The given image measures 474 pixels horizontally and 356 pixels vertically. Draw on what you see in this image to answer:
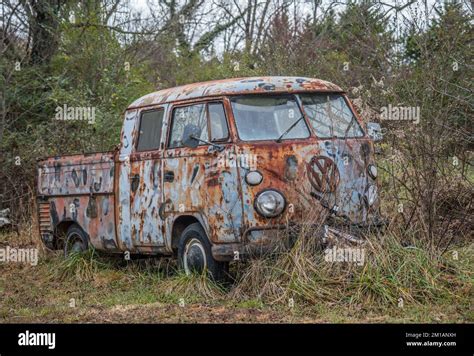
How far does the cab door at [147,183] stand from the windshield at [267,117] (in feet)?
4.06

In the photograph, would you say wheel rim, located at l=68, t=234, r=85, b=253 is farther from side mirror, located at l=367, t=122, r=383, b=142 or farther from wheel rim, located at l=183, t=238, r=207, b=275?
side mirror, located at l=367, t=122, r=383, b=142

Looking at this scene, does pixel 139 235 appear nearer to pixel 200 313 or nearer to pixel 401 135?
pixel 200 313

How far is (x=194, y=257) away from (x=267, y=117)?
174 cm

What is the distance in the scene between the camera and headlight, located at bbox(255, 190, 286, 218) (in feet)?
29.1

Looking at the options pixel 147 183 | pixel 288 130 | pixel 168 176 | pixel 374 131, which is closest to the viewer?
pixel 288 130

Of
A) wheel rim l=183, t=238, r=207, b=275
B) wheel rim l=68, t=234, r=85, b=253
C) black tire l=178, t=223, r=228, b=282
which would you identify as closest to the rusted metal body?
black tire l=178, t=223, r=228, b=282

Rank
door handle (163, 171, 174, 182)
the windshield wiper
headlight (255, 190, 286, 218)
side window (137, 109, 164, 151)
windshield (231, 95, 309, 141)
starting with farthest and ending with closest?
A: side window (137, 109, 164, 151), door handle (163, 171, 174, 182), windshield (231, 95, 309, 141), the windshield wiper, headlight (255, 190, 286, 218)

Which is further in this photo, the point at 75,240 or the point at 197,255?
the point at 75,240

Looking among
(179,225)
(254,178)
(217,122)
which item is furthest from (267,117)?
(179,225)

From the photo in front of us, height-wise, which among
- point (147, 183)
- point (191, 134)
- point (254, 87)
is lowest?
point (147, 183)

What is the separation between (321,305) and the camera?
824 cm

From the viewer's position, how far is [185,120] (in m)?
9.91

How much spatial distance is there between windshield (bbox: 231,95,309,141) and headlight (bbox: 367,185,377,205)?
0.92m

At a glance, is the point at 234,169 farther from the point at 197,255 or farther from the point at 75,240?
the point at 75,240
